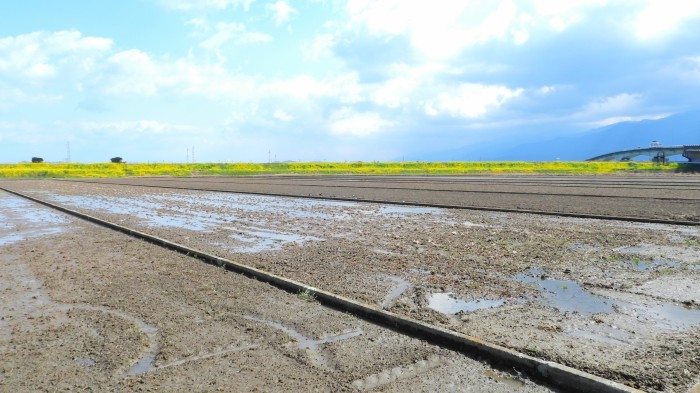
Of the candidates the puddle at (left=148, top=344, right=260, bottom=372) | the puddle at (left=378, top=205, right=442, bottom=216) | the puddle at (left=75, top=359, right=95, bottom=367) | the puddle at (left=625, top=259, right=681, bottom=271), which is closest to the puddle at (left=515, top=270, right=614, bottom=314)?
the puddle at (left=625, top=259, right=681, bottom=271)

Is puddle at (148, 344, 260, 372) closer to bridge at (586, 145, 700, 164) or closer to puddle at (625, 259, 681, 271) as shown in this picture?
puddle at (625, 259, 681, 271)

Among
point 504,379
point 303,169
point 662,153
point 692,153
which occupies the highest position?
point 662,153

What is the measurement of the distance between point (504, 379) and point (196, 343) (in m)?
3.27

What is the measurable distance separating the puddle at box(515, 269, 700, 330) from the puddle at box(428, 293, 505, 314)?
82 centimetres

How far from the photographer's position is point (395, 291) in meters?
7.75

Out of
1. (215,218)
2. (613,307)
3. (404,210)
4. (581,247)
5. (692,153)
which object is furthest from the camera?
(692,153)

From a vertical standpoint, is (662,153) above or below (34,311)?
above

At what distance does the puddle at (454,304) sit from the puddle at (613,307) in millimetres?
823

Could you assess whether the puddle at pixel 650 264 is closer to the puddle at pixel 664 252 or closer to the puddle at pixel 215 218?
the puddle at pixel 664 252

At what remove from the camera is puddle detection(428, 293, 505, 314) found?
22.3 feet

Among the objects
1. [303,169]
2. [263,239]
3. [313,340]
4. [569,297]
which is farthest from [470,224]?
[303,169]

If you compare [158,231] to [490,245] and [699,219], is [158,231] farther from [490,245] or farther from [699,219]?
[699,219]

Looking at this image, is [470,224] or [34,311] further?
[470,224]

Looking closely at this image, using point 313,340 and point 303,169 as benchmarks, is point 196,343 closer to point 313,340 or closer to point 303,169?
point 313,340
